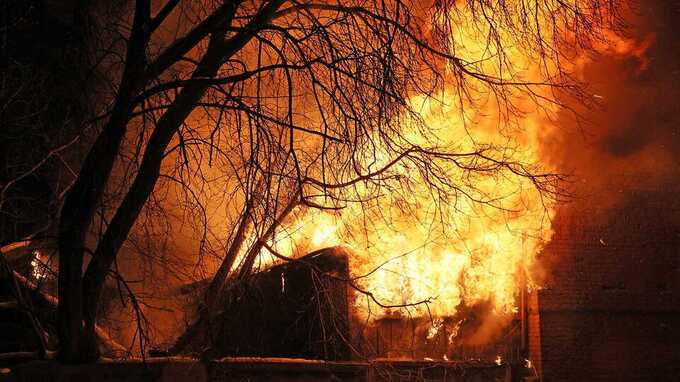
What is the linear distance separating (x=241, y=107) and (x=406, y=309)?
4.47 m

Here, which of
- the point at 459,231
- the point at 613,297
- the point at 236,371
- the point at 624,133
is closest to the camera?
the point at 236,371

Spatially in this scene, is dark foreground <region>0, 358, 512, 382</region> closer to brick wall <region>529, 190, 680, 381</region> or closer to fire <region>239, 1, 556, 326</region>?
fire <region>239, 1, 556, 326</region>

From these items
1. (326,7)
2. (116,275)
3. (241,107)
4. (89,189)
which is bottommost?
(116,275)

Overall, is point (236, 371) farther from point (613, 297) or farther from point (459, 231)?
point (613, 297)

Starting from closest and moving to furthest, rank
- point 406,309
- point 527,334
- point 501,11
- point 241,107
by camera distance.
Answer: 1. point 241,107
2. point 501,11
3. point 406,309
4. point 527,334

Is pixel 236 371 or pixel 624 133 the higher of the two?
pixel 624 133

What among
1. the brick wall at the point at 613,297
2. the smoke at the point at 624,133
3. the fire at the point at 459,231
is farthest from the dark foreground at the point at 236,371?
the smoke at the point at 624,133

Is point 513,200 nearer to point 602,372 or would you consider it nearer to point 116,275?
point 602,372

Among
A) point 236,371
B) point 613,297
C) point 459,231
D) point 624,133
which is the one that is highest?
point 624,133

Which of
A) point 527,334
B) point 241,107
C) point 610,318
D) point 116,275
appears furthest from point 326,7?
point 610,318

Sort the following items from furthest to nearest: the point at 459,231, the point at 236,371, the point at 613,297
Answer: the point at 613,297
the point at 459,231
the point at 236,371

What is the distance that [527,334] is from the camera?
Result: 10844mm

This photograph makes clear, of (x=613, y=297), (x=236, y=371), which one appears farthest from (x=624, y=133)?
(x=236, y=371)

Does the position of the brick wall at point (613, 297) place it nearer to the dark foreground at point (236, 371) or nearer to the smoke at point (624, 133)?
the smoke at point (624, 133)
